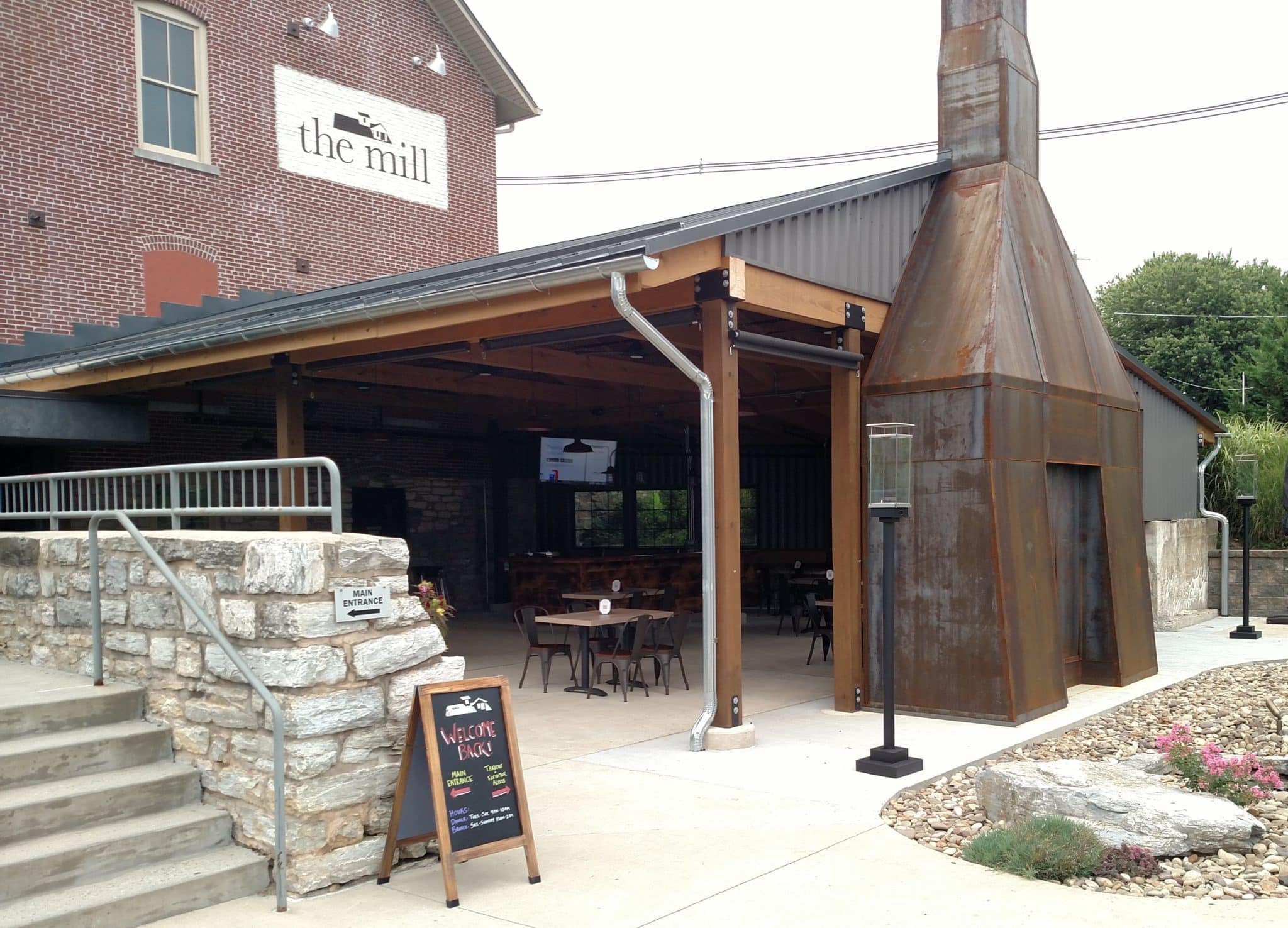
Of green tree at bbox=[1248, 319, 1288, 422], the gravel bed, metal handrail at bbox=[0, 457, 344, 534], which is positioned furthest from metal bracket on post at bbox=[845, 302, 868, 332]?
green tree at bbox=[1248, 319, 1288, 422]

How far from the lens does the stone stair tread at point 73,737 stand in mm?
4855

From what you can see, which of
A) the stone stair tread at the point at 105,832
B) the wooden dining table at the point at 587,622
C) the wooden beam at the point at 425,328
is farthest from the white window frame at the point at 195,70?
the stone stair tread at the point at 105,832

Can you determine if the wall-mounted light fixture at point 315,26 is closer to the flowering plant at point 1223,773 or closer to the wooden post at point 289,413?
the wooden post at point 289,413

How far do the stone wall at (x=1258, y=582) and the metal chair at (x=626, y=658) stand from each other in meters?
9.90

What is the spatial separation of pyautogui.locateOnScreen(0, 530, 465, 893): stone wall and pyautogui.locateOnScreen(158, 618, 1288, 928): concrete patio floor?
0.35 metres

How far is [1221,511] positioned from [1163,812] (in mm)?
13389

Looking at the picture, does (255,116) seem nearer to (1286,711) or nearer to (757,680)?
(757,680)

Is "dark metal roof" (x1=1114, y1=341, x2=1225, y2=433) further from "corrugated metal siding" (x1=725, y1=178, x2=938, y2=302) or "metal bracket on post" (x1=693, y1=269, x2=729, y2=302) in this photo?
"metal bracket on post" (x1=693, y1=269, x2=729, y2=302)

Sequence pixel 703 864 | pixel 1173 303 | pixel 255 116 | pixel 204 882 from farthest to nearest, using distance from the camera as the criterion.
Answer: pixel 1173 303 → pixel 255 116 → pixel 703 864 → pixel 204 882

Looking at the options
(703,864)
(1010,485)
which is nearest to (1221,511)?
(1010,485)

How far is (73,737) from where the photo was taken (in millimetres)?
5086

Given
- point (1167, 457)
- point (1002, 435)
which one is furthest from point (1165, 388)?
point (1002, 435)

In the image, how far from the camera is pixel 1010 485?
781 centimetres

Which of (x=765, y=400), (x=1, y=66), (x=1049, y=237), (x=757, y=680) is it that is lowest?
(x=757, y=680)
